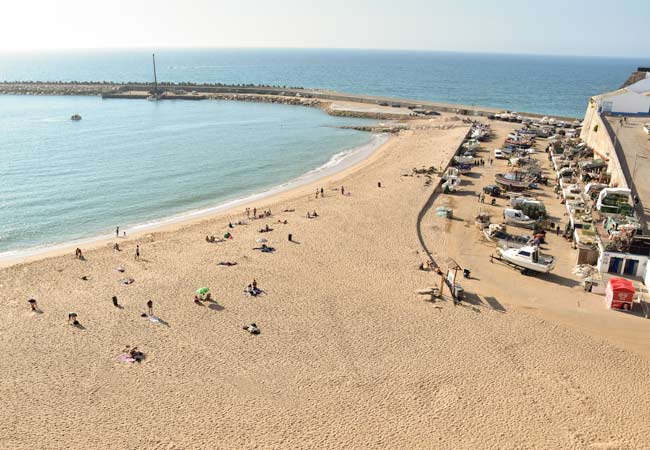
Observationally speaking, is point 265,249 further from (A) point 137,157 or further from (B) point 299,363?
(A) point 137,157

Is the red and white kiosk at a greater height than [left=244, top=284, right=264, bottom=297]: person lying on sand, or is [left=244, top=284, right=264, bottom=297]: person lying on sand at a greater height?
the red and white kiosk

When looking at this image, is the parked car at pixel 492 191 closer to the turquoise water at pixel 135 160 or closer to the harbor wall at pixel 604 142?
the harbor wall at pixel 604 142

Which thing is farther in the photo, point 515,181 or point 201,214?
point 515,181

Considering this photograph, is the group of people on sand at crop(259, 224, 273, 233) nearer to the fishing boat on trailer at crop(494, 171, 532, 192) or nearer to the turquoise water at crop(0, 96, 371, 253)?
the turquoise water at crop(0, 96, 371, 253)

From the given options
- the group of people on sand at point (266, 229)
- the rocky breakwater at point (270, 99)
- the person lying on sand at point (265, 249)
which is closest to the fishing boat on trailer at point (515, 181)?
the group of people on sand at point (266, 229)

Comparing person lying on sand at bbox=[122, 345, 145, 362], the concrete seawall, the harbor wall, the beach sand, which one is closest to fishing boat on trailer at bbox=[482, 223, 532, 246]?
the beach sand

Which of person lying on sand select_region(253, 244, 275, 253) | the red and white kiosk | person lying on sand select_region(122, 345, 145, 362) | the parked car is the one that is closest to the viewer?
person lying on sand select_region(122, 345, 145, 362)

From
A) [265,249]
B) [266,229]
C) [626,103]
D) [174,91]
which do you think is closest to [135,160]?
[266,229]

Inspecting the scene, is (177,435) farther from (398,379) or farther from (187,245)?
(187,245)
